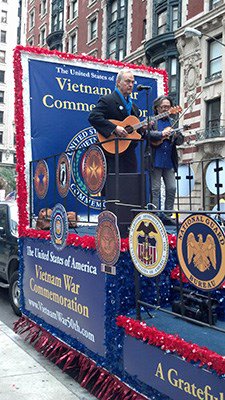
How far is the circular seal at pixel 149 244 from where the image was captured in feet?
9.95

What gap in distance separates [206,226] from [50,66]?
14.2 feet

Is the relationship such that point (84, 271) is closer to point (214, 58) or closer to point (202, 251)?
point (202, 251)

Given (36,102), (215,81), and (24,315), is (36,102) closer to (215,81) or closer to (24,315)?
(24,315)

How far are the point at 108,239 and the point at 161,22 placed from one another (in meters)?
25.8

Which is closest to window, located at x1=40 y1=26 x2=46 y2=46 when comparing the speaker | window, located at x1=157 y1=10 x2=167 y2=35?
→ window, located at x1=157 y1=10 x2=167 y2=35

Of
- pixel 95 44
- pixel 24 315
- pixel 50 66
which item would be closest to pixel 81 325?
pixel 24 315

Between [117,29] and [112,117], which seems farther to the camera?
[117,29]

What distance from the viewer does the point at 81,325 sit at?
4.30 metres

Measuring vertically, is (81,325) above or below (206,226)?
below

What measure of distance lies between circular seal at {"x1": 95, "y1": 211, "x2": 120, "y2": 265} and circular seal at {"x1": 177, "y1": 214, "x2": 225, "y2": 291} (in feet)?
2.60

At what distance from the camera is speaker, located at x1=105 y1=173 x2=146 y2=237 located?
3.76m

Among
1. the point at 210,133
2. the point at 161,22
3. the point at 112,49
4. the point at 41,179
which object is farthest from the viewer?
the point at 112,49

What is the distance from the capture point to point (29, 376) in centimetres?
447

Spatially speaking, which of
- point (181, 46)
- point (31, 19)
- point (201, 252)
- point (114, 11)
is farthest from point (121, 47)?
point (201, 252)
